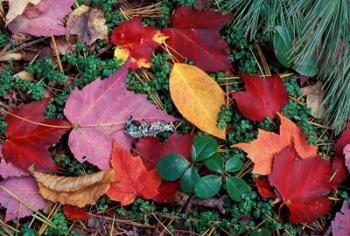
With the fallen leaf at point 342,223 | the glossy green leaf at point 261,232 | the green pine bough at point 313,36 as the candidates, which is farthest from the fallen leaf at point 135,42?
the fallen leaf at point 342,223

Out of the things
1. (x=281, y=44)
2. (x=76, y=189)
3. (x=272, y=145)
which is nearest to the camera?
(x=76, y=189)

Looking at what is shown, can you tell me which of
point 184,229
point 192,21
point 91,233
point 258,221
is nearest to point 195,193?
point 184,229

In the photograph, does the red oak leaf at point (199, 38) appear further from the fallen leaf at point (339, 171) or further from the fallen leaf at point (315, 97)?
the fallen leaf at point (339, 171)

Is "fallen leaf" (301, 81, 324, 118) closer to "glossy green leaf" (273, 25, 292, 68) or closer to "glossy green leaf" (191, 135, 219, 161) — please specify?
"glossy green leaf" (273, 25, 292, 68)

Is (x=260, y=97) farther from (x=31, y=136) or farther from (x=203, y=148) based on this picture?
(x=31, y=136)

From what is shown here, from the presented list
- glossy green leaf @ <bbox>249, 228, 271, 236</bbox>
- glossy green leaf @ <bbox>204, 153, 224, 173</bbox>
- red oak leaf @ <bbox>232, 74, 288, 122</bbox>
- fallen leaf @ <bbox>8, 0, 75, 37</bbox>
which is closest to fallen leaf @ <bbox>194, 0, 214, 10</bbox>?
red oak leaf @ <bbox>232, 74, 288, 122</bbox>

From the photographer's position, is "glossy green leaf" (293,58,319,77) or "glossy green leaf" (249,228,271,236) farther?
"glossy green leaf" (293,58,319,77)

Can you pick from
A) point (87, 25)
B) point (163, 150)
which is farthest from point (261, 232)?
point (87, 25)
